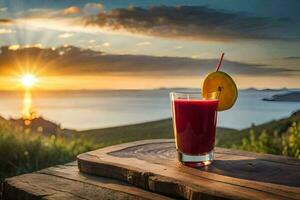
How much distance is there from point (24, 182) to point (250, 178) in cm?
91

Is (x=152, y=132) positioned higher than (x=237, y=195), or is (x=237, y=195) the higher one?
(x=237, y=195)

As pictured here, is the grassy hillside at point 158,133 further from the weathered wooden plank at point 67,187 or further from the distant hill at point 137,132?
the weathered wooden plank at point 67,187

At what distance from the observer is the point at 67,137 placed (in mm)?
5578

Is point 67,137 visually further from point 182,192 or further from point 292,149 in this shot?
point 182,192

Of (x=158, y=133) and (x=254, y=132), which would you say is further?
(x=158, y=133)

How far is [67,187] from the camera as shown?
1.91 metres

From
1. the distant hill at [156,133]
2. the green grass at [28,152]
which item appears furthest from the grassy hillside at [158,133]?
the green grass at [28,152]

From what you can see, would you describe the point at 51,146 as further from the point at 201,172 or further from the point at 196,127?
the point at 201,172

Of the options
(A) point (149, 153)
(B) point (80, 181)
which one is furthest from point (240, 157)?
(B) point (80, 181)

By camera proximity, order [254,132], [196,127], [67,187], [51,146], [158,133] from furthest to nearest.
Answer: [158,133], [254,132], [51,146], [196,127], [67,187]

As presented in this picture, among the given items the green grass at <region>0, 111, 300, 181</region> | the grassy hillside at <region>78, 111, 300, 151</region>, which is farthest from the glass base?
the grassy hillside at <region>78, 111, 300, 151</region>

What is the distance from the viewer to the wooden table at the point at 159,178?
A: 5.44ft

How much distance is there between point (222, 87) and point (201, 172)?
38 cm

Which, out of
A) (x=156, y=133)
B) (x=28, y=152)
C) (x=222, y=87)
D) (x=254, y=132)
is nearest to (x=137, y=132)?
(x=156, y=133)
